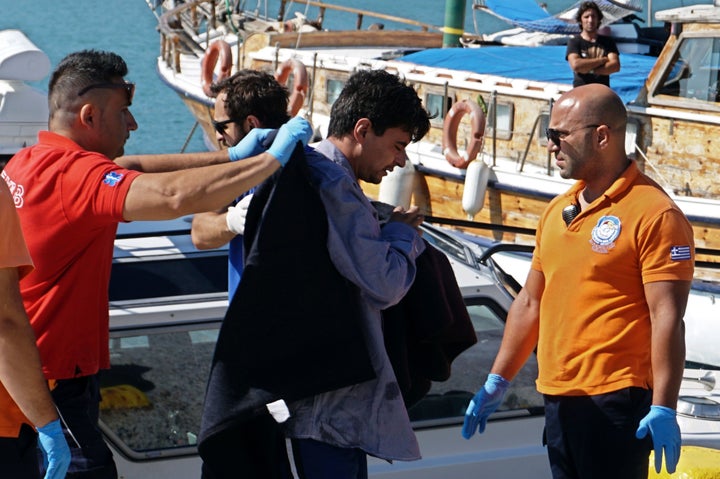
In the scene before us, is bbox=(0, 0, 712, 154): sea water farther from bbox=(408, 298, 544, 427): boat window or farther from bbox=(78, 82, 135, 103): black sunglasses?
bbox=(78, 82, 135, 103): black sunglasses

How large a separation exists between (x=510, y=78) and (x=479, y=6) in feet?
23.7

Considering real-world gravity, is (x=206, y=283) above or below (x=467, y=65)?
below

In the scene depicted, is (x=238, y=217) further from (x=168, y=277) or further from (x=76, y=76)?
(x=168, y=277)

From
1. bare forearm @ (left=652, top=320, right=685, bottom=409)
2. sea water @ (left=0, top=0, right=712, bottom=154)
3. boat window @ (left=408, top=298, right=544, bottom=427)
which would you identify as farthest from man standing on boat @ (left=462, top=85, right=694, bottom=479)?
sea water @ (left=0, top=0, right=712, bottom=154)

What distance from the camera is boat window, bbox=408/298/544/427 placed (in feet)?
13.8

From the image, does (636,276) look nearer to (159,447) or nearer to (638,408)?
(638,408)

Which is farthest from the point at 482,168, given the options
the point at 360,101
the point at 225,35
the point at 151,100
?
the point at 151,100

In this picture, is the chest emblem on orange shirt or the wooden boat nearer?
the chest emblem on orange shirt

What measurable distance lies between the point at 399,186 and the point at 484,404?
289 inches

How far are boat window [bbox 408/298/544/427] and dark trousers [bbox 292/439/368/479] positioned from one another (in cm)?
90

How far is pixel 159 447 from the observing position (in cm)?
387

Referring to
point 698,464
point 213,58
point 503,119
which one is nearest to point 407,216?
point 698,464

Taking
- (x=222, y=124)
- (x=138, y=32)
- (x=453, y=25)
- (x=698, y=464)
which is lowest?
(x=698, y=464)

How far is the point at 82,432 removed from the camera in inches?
132
